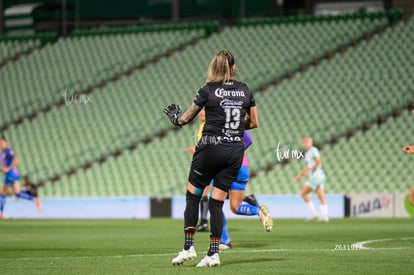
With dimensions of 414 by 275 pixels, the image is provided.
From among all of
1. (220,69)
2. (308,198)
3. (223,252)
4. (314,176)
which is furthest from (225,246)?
(308,198)

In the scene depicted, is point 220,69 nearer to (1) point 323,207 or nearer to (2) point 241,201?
(2) point 241,201

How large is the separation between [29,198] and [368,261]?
17.8m

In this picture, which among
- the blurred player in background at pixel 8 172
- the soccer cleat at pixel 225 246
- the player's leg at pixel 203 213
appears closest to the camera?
the soccer cleat at pixel 225 246

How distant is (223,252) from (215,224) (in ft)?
7.14

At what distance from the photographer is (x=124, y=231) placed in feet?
61.6

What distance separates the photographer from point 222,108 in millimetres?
10039

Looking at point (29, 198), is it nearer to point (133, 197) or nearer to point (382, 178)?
point (133, 197)

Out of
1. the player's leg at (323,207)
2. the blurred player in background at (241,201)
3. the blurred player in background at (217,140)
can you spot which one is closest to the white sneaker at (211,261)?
the blurred player in background at (217,140)

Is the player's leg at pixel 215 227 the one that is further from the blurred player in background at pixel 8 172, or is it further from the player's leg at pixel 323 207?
the blurred player in background at pixel 8 172

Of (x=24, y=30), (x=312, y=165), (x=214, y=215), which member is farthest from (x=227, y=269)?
(x=24, y=30)

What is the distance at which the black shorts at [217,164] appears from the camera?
10008 mm

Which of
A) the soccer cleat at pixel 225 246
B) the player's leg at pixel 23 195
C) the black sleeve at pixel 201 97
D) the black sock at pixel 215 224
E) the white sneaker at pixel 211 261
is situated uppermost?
the black sleeve at pixel 201 97

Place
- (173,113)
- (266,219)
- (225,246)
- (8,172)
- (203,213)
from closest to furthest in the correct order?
(173,113) < (266,219) < (225,246) < (203,213) < (8,172)

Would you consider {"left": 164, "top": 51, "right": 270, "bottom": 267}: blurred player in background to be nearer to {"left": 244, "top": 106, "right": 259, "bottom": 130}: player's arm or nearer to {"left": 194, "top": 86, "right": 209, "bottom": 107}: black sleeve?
{"left": 194, "top": 86, "right": 209, "bottom": 107}: black sleeve
